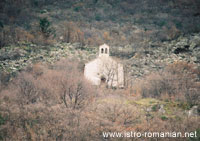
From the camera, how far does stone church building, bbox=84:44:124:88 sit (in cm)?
2098

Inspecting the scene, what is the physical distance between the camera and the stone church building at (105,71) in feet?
68.8

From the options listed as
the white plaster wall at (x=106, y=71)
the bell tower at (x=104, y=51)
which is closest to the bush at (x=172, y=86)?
the white plaster wall at (x=106, y=71)

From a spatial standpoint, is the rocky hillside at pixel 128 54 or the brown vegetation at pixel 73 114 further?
the rocky hillside at pixel 128 54

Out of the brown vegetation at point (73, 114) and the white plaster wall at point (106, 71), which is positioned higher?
the white plaster wall at point (106, 71)

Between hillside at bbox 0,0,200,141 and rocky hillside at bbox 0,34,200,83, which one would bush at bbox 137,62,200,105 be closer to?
hillside at bbox 0,0,200,141

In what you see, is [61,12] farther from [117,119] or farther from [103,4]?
[117,119]

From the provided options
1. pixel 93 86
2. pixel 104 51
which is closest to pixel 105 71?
pixel 104 51

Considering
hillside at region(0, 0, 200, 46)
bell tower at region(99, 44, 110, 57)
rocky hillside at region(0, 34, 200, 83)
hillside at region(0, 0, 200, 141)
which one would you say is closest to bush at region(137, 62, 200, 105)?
hillside at region(0, 0, 200, 141)

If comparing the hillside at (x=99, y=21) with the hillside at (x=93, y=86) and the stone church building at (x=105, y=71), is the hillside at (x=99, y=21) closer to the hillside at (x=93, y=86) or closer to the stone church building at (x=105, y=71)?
the hillside at (x=93, y=86)

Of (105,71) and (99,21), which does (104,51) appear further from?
(99,21)

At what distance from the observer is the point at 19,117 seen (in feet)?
28.4

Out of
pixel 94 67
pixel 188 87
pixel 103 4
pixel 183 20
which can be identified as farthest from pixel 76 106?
pixel 103 4

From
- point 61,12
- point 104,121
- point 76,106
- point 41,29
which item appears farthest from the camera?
point 61,12

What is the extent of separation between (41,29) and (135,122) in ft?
97.2
